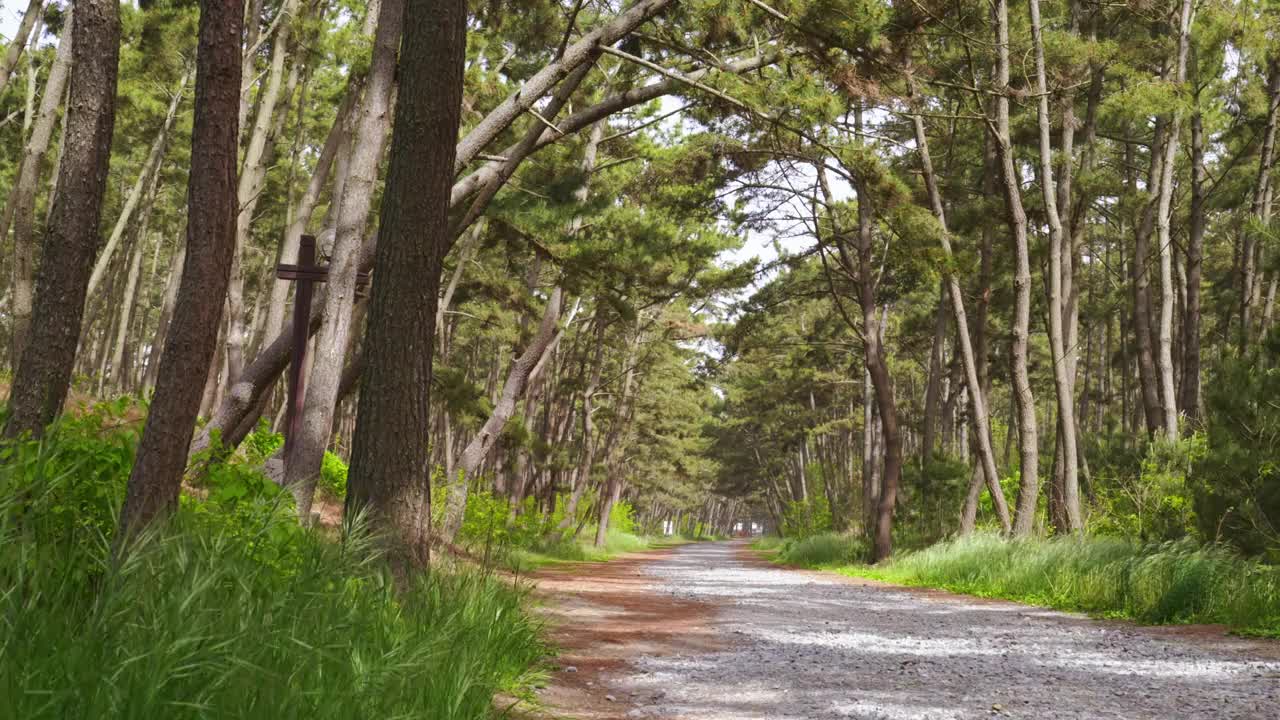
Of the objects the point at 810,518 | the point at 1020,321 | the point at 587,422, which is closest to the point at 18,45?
the point at 1020,321

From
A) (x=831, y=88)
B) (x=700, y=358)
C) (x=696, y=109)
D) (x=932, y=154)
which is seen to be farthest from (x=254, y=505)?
(x=700, y=358)

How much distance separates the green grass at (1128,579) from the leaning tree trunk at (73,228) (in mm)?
8784

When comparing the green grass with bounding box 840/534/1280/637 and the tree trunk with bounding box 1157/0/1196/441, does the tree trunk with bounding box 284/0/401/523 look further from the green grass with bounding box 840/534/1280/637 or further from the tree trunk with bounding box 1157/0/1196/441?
the tree trunk with bounding box 1157/0/1196/441

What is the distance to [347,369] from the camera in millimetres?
10539

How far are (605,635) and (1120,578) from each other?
5877 mm

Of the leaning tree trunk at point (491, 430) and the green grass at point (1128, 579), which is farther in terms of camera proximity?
the leaning tree trunk at point (491, 430)

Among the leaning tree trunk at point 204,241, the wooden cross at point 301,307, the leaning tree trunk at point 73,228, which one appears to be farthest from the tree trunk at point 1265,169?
the leaning tree trunk at point 73,228

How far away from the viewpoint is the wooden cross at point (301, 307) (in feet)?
28.1

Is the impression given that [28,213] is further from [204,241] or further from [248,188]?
[204,241]

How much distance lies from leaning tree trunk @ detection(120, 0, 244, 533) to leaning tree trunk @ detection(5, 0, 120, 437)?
1.89ft

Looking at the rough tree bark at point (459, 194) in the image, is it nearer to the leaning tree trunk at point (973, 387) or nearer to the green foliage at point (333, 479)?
the leaning tree trunk at point (973, 387)

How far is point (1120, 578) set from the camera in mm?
10562

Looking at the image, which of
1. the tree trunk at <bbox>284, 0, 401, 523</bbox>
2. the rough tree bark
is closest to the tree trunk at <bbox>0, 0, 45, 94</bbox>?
the rough tree bark

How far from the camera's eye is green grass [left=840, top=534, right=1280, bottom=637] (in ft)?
29.0
